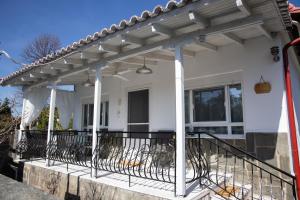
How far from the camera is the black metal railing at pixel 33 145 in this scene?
24.3ft

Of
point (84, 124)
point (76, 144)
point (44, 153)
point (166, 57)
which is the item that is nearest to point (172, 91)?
point (166, 57)

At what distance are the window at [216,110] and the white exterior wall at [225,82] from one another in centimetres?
23

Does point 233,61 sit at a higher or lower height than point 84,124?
higher

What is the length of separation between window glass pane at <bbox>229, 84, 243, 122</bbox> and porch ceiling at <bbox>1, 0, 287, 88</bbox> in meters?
1.08

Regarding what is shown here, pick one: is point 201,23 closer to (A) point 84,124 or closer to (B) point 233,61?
(B) point 233,61

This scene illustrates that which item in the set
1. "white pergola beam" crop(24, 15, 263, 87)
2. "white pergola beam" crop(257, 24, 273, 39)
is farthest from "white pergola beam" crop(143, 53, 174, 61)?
"white pergola beam" crop(257, 24, 273, 39)

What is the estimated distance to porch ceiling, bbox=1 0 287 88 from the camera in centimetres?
343

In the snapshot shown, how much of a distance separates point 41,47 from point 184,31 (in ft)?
74.2

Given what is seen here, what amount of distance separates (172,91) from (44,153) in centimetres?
438

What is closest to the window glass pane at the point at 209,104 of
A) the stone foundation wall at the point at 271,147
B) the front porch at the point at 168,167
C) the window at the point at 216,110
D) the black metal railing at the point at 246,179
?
the window at the point at 216,110

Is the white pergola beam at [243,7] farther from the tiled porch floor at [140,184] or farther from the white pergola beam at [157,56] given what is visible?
the tiled porch floor at [140,184]

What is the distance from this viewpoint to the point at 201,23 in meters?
3.69

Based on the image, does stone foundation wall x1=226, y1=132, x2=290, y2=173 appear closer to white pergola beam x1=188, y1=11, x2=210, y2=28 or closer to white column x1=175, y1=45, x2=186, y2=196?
white column x1=175, y1=45, x2=186, y2=196

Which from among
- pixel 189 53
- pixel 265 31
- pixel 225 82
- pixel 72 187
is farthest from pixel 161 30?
pixel 72 187
